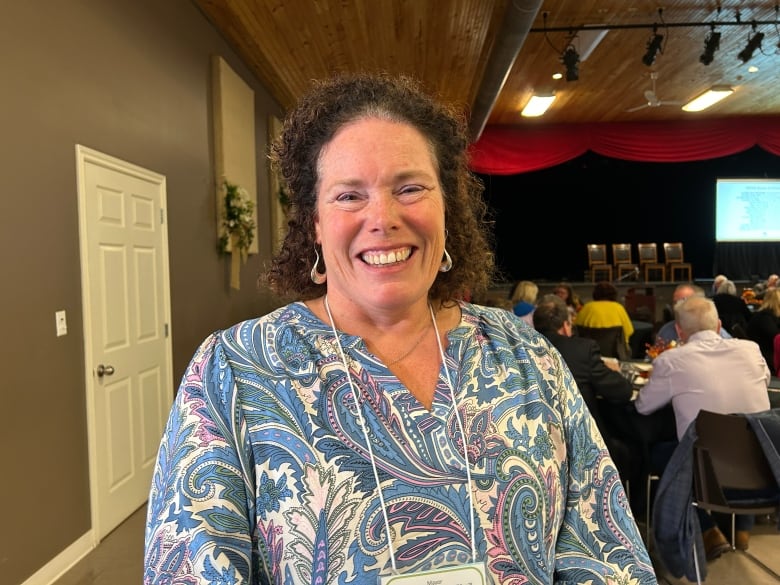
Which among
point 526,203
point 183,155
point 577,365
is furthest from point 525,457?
point 526,203

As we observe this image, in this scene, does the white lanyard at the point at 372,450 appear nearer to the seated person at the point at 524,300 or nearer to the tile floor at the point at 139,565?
the tile floor at the point at 139,565

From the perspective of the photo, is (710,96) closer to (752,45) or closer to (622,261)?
(752,45)

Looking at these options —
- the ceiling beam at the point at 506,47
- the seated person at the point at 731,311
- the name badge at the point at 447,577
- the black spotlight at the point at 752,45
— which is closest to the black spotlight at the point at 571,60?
the ceiling beam at the point at 506,47

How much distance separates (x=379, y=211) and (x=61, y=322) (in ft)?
9.12

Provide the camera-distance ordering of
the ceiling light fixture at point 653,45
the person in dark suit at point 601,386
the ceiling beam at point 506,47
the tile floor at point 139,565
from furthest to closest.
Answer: the ceiling light fixture at point 653,45 → the ceiling beam at point 506,47 → the person in dark suit at point 601,386 → the tile floor at point 139,565

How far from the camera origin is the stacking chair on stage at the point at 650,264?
13.3 m

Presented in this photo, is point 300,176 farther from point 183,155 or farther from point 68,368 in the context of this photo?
point 183,155

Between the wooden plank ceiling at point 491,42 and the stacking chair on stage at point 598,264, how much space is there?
4.72m

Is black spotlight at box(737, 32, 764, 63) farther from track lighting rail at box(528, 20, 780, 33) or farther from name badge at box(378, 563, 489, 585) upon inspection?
name badge at box(378, 563, 489, 585)

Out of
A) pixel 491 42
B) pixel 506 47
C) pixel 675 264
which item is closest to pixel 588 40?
pixel 491 42

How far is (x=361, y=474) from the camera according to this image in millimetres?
953

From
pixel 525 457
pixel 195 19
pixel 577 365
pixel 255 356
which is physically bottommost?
pixel 577 365

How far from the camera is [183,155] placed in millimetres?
4859

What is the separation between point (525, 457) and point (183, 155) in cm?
448
